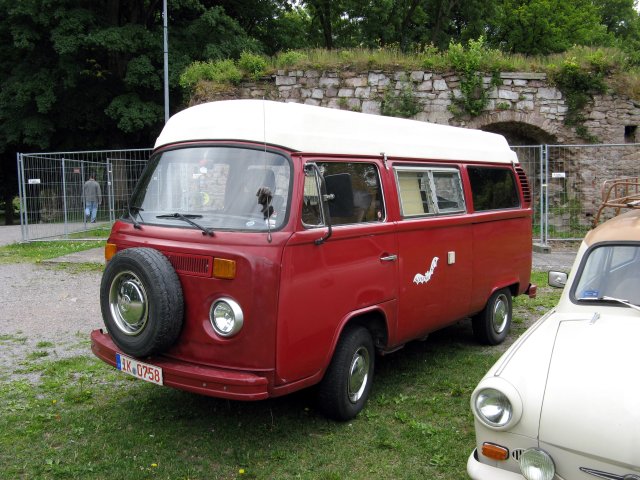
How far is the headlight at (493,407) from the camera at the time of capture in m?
2.88

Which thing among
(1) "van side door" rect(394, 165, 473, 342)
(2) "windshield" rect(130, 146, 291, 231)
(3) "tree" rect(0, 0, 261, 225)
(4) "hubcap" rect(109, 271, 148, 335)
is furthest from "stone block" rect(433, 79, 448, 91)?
(4) "hubcap" rect(109, 271, 148, 335)

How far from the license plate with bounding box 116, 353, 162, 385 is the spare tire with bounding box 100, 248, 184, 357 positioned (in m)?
0.09

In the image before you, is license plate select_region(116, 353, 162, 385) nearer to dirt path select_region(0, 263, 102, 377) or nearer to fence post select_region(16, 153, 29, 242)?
dirt path select_region(0, 263, 102, 377)

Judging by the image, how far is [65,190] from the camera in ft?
56.2

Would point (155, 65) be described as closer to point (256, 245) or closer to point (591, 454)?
point (256, 245)

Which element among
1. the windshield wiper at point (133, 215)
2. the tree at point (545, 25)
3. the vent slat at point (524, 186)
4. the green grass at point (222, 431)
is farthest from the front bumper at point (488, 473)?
the tree at point (545, 25)

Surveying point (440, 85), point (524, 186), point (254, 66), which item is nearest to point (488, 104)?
point (440, 85)

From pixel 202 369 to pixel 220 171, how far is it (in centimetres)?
144

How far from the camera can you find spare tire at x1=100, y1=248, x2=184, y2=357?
3789 mm

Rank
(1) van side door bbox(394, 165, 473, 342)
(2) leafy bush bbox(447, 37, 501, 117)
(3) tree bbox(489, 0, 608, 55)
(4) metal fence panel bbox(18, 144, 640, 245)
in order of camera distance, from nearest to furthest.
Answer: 1. (1) van side door bbox(394, 165, 473, 342)
2. (4) metal fence panel bbox(18, 144, 640, 245)
3. (2) leafy bush bbox(447, 37, 501, 117)
4. (3) tree bbox(489, 0, 608, 55)

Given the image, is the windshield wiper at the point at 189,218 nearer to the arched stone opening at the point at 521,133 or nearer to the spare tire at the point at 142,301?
the spare tire at the point at 142,301

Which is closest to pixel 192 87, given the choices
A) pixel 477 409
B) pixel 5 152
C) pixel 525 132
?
pixel 525 132

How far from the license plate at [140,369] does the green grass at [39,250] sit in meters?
9.43

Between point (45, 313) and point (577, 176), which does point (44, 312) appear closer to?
point (45, 313)
